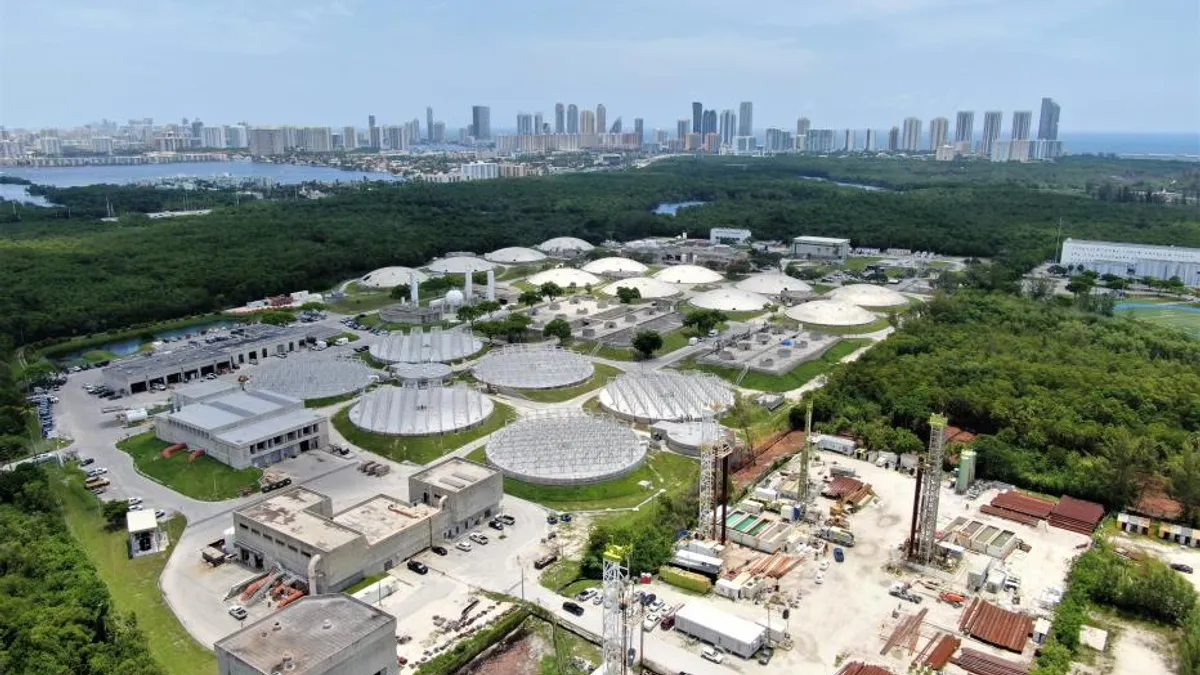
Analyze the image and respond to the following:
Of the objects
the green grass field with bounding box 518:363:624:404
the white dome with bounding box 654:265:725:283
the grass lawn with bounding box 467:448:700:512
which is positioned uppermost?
the white dome with bounding box 654:265:725:283

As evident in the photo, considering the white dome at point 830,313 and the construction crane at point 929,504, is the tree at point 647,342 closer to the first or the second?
the white dome at point 830,313

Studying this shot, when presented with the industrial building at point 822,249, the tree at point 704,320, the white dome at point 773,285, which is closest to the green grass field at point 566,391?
the tree at point 704,320

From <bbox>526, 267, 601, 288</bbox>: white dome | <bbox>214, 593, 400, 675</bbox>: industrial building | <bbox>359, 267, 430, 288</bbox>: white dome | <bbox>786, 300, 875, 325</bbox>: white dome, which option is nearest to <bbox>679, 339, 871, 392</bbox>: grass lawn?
<bbox>786, 300, 875, 325</bbox>: white dome

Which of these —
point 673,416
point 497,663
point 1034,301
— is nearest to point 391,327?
point 673,416

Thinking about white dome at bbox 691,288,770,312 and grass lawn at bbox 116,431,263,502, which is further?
white dome at bbox 691,288,770,312

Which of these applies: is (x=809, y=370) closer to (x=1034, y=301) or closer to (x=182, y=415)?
(x=1034, y=301)

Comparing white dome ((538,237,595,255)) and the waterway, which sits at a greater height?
the waterway

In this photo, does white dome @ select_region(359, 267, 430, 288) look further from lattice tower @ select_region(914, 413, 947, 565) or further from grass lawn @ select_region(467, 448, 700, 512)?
lattice tower @ select_region(914, 413, 947, 565)

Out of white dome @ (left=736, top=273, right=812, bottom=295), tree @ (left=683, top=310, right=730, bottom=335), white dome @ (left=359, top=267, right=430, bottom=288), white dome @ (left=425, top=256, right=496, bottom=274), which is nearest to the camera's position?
tree @ (left=683, top=310, right=730, bottom=335)
